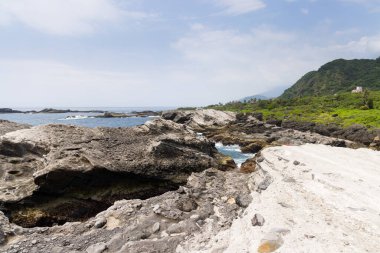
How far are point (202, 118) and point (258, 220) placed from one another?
92834mm

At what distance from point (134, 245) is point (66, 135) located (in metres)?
19.4

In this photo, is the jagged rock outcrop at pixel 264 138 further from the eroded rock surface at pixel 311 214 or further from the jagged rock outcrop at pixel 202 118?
the eroded rock surface at pixel 311 214

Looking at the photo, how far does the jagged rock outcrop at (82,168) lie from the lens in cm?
2414

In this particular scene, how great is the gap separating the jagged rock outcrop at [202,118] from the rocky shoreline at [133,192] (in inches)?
2547

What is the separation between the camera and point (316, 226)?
13.8 m

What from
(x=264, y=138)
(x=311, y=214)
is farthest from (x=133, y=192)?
(x=264, y=138)

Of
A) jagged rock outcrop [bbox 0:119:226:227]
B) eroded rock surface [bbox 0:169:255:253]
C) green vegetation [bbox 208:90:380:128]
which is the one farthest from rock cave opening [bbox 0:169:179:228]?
green vegetation [bbox 208:90:380:128]

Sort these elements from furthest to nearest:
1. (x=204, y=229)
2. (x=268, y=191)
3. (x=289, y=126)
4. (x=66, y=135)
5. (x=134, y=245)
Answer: (x=289, y=126)
(x=66, y=135)
(x=268, y=191)
(x=204, y=229)
(x=134, y=245)

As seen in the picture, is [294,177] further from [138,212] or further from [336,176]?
[138,212]

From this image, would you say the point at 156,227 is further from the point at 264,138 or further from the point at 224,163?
the point at 264,138

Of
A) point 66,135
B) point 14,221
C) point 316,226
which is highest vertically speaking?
point 66,135

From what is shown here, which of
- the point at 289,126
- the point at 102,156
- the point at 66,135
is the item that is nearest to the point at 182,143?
the point at 102,156

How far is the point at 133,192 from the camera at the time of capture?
88.7ft

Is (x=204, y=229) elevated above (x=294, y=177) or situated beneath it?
situated beneath
